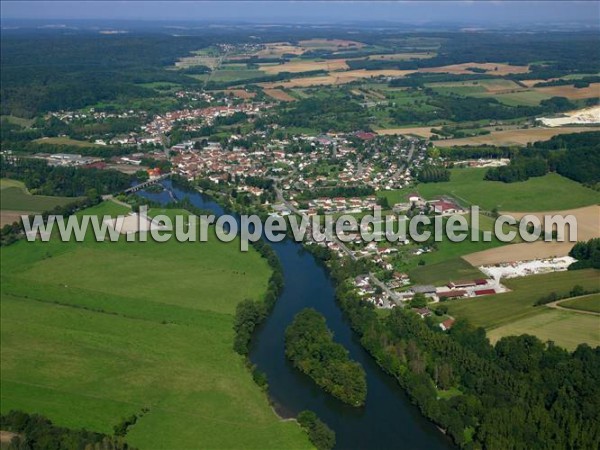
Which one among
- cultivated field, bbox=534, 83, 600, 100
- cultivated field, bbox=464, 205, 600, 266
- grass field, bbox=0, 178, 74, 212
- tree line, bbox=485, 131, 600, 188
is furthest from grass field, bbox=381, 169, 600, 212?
cultivated field, bbox=534, 83, 600, 100

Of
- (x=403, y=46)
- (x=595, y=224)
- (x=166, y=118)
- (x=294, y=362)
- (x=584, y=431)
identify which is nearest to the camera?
(x=584, y=431)

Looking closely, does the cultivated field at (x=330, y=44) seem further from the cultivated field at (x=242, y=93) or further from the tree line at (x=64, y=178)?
the tree line at (x=64, y=178)

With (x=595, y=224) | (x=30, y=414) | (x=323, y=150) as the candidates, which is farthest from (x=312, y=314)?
(x=323, y=150)

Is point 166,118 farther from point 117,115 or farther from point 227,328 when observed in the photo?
point 227,328

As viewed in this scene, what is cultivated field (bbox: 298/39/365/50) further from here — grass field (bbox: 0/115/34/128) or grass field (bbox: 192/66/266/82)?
grass field (bbox: 0/115/34/128)

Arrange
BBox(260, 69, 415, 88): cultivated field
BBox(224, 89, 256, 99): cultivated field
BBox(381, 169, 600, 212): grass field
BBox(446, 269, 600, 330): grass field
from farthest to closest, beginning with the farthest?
BBox(260, 69, 415, 88): cultivated field
BBox(224, 89, 256, 99): cultivated field
BBox(381, 169, 600, 212): grass field
BBox(446, 269, 600, 330): grass field

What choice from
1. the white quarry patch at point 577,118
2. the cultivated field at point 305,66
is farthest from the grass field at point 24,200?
the cultivated field at point 305,66

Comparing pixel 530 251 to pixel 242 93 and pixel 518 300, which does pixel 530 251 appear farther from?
pixel 242 93

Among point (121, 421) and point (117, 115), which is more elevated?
point (117, 115)
